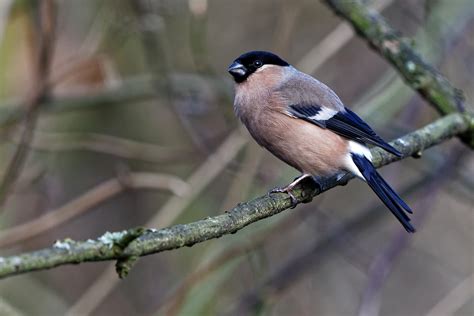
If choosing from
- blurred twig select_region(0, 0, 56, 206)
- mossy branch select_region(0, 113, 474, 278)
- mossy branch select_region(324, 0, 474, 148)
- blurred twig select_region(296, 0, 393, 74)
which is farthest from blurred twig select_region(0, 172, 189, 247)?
mossy branch select_region(0, 113, 474, 278)

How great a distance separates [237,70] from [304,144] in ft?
2.41

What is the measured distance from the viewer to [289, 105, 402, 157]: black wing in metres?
3.83

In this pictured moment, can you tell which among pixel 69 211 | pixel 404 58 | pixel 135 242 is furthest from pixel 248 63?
pixel 135 242

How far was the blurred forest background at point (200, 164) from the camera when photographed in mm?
4895

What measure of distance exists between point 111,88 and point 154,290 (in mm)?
1844

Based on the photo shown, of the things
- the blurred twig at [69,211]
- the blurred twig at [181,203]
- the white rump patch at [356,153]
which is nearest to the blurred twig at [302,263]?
the blurred twig at [181,203]

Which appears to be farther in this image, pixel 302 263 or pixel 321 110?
pixel 302 263

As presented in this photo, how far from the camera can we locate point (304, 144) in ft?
12.7

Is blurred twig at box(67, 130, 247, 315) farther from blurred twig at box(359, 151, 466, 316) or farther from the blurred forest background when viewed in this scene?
blurred twig at box(359, 151, 466, 316)

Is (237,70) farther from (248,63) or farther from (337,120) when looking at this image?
(337,120)

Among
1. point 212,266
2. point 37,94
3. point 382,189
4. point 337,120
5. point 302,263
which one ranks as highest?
point 37,94

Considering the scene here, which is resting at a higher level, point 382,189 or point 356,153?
point 356,153

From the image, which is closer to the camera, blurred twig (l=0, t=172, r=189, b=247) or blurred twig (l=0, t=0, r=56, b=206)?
blurred twig (l=0, t=0, r=56, b=206)

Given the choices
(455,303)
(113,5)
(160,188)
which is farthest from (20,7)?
(455,303)
